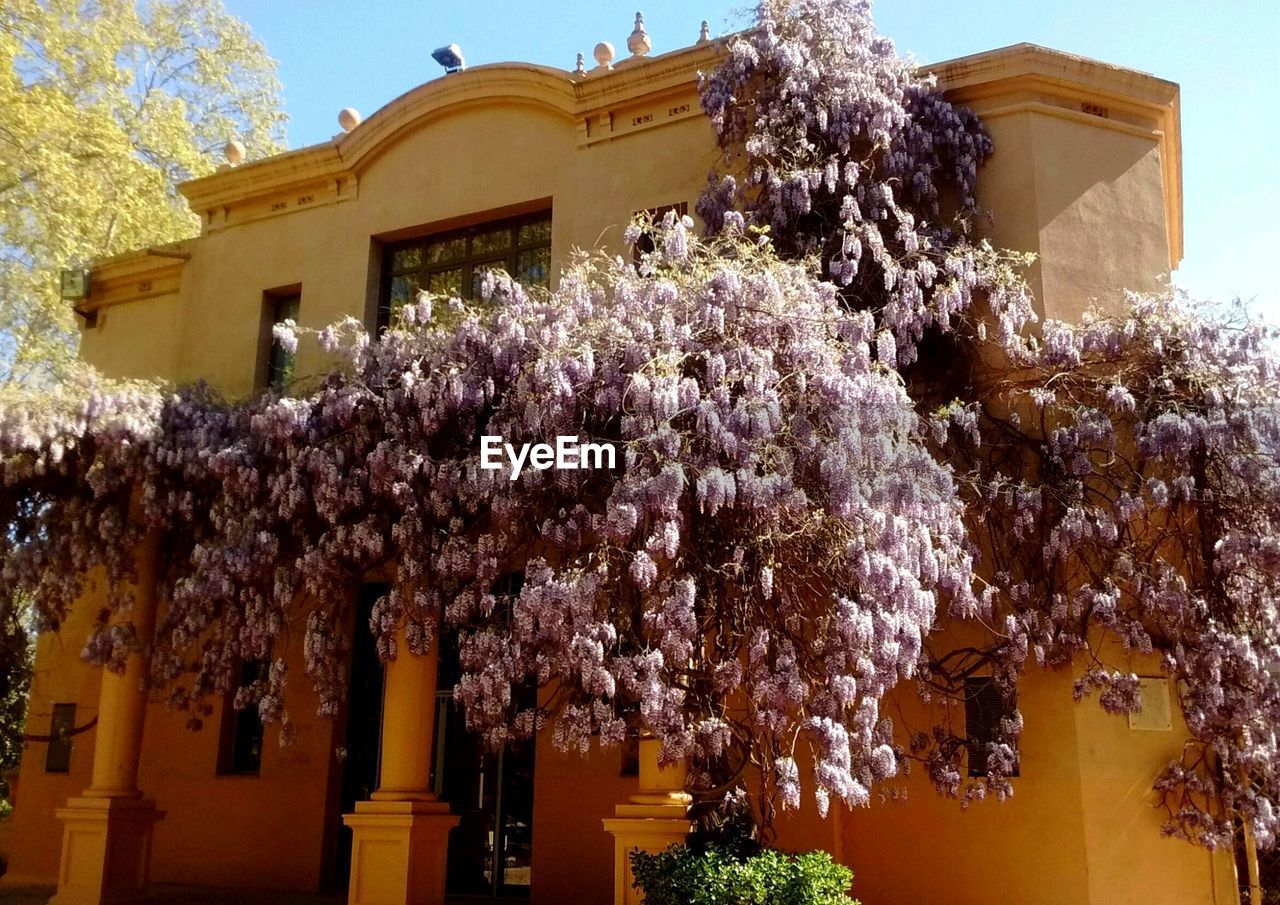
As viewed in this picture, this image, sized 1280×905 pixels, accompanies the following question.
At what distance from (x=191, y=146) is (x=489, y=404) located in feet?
54.8

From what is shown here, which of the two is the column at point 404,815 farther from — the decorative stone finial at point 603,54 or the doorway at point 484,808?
the decorative stone finial at point 603,54

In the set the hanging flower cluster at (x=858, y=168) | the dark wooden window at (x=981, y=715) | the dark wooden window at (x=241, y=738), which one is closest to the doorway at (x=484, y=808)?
the dark wooden window at (x=241, y=738)

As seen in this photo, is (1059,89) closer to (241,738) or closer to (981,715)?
(981,715)

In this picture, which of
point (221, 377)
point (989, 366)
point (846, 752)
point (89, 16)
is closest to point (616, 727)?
point (846, 752)

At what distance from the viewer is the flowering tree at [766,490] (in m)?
9.49

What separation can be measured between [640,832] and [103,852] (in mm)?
6401

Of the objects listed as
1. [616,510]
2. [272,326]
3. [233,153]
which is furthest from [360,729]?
[233,153]

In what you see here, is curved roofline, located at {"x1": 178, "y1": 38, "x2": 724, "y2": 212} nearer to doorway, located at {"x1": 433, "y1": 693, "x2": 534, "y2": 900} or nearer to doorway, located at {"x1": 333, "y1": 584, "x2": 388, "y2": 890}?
doorway, located at {"x1": 333, "y1": 584, "x2": 388, "y2": 890}

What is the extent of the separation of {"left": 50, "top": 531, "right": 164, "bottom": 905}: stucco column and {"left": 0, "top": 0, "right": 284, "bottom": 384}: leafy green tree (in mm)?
8147

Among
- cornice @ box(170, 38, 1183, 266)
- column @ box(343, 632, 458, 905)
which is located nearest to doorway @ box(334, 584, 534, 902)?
column @ box(343, 632, 458, 905)

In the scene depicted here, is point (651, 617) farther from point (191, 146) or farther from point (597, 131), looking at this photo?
point (191, 146)

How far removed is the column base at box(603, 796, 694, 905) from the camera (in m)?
10.1

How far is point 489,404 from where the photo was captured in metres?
11.0

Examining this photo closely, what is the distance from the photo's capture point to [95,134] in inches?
816
